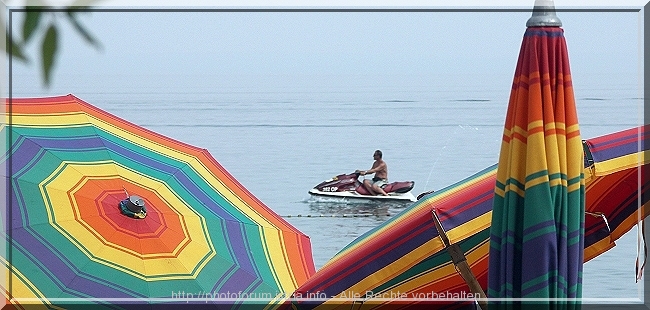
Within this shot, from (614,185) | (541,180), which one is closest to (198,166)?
(614,185)

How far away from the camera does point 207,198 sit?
3316 millimetres

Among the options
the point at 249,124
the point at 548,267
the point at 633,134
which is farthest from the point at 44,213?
the point at 249,124

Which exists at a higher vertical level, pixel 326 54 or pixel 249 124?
pixel 326 54

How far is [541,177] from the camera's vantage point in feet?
6.29

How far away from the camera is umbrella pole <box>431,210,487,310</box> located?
2.16 m

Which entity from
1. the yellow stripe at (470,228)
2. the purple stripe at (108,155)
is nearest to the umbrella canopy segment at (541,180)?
the yellow stripe at (470,228)

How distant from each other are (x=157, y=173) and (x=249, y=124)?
16.2m

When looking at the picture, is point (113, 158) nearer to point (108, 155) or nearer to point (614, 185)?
point (108, 155)

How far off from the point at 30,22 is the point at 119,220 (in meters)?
2.35

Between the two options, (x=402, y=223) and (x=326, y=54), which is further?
(x=326, y=54)

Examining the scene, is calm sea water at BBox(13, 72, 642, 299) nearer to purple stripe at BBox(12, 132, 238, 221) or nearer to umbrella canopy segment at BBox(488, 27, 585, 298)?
purple stripe at BBox(12, 132, 238, 221)

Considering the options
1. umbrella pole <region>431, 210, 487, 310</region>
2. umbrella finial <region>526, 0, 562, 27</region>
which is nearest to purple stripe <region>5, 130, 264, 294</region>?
umbrella pole <region>431, 210, 487, 310</region>

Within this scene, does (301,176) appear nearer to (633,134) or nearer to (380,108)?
(380,108)

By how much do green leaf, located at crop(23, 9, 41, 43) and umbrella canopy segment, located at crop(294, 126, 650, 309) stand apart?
1.68 meters
